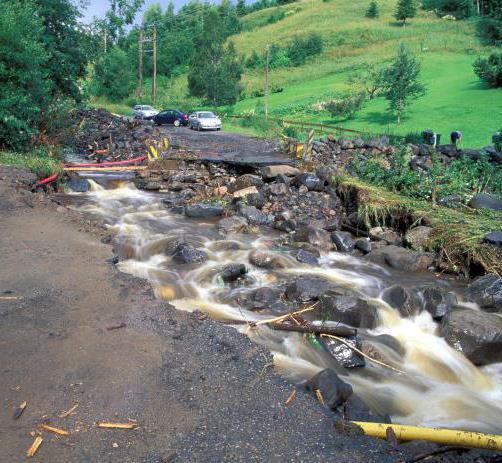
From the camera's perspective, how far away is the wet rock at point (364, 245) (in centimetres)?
1123

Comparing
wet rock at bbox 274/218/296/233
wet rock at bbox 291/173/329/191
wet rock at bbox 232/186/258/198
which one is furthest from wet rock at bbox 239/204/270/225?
wet rock at bbox 291/173/329/191

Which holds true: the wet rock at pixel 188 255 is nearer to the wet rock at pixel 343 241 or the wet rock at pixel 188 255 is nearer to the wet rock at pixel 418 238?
the wet rock at pixel 343 241

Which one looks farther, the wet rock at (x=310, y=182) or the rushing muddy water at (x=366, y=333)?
the wet rock at (x=310, y=182)

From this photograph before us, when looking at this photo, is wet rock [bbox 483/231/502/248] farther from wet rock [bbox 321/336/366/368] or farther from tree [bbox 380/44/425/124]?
tree [bbox 380/44/425/124]

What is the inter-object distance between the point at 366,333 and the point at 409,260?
3.35 metres

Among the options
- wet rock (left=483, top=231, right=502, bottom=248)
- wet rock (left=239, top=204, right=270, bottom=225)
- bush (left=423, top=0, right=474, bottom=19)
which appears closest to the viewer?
wet rock (left=483, top=231, right=502, bottom=248)

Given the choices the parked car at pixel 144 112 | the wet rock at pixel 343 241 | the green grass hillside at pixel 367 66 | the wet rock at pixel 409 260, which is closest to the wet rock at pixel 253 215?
the wet rock at pixel 343 241

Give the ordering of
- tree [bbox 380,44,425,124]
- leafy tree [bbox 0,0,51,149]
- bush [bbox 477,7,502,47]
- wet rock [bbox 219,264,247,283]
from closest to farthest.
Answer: wet rock [bbox 219,264,247,283], leafy tree [bbox 0,0,51,149], tree [bbox 380,44,425,124], bush [bbox 477,7,502,47]

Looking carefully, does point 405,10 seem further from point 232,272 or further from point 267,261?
point 232,272

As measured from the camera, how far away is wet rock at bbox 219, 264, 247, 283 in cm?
910

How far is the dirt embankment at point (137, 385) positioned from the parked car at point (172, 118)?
28.3 metres

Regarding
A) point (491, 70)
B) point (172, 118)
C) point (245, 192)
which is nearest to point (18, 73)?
point (245, 192)

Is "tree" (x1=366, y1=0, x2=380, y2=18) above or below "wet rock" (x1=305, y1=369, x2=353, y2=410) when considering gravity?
above

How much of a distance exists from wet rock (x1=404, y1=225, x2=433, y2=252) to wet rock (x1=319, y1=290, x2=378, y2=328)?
12.4ft
